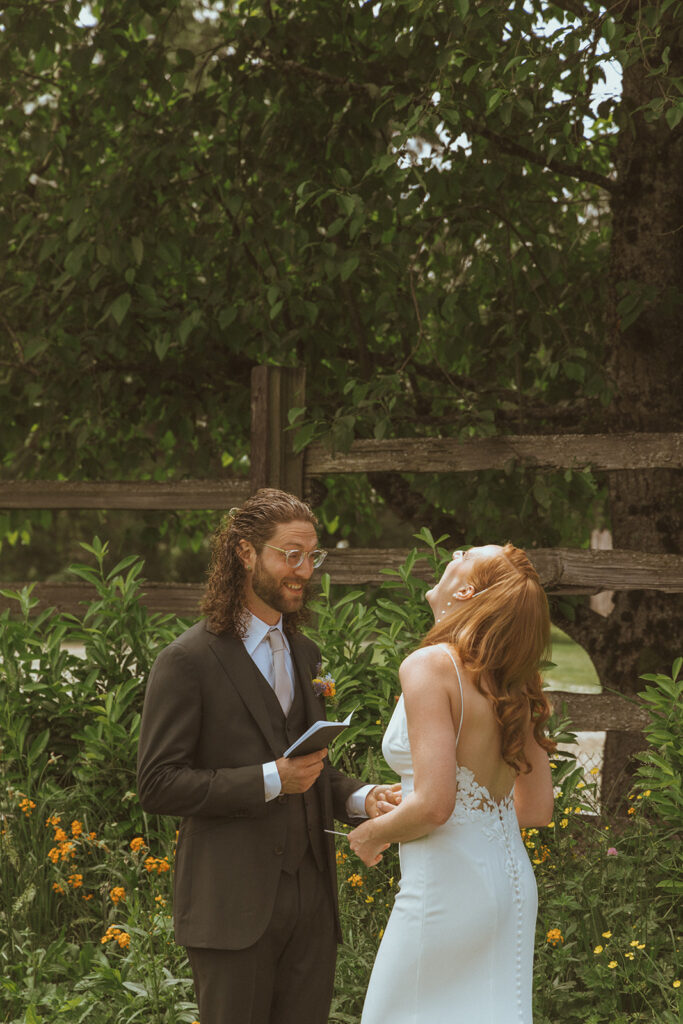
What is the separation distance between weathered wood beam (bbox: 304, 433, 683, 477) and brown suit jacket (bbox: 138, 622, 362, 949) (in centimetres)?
288

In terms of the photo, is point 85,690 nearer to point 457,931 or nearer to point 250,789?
point 250,789

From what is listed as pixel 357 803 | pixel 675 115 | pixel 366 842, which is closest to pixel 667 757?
pixel 357 803

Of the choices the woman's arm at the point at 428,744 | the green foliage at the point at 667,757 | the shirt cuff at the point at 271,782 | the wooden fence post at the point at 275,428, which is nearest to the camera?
the woman's arm at the point at 428,744

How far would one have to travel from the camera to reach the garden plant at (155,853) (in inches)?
153

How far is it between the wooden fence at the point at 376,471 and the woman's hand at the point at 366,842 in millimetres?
2431

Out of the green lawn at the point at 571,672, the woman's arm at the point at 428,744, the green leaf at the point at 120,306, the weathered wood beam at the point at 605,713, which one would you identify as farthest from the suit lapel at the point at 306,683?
the green lawn at the point at 571,672

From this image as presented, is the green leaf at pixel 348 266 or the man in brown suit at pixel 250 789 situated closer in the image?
the man in brown suit at pixel 250 789

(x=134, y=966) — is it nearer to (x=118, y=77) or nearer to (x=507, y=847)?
(x=507, y=847)

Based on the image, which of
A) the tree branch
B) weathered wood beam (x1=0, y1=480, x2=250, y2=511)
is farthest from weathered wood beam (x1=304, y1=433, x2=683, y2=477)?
the tree branch

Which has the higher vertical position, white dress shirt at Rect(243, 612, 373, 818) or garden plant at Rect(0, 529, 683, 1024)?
white dress shirt at Rect(243, 612, 373, 818)

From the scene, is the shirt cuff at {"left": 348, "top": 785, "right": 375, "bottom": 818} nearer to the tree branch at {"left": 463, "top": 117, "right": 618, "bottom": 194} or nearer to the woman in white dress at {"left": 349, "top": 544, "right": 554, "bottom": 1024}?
the woman in white dress at {"left": 349, "top": 544, "right": 554, "bottom": 1024}

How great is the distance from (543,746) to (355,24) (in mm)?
4615

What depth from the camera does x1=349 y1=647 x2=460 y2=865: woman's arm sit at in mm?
2578

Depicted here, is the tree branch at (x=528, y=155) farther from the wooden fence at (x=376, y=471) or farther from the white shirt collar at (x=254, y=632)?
the white shirt collar at (x=254, y=632)
